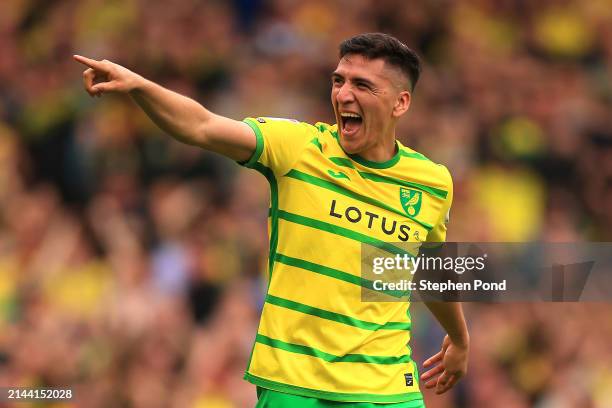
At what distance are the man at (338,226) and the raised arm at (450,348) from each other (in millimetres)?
321

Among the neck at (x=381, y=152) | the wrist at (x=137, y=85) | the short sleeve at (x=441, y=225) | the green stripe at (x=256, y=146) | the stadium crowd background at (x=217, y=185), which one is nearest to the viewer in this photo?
the wrist at (x=137, y=85)

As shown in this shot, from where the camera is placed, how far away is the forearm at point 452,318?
5.52 metres

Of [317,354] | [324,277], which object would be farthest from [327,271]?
[317,354]

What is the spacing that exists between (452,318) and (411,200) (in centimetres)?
62

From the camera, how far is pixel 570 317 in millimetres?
9766

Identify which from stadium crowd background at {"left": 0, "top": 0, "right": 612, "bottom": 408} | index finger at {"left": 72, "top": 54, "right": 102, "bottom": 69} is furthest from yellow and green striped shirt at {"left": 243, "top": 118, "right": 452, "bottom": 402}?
stadium crowd background at {"left": 0, "top": 0, "right": 612, "bottom": 408}

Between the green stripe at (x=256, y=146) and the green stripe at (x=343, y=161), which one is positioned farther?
the green stripe at (x=343, y=161)

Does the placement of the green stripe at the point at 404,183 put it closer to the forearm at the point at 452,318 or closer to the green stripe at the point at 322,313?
the forearm at the point at 452,318

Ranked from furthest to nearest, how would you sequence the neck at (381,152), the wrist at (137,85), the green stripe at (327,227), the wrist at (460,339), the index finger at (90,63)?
the wrist at (460,339) < the neck at (381,152) < the green stripe at (327,227) < the wrist at (137,85) < the index finger at (90,63)

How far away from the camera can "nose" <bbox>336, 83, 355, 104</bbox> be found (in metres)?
5.17

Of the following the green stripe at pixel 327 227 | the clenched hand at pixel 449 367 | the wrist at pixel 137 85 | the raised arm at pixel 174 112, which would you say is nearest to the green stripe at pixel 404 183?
the green stripe at pixel 327 227

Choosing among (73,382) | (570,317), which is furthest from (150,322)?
(570,317)

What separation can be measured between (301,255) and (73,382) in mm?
3705

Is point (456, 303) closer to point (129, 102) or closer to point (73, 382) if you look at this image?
point (73, 382)
